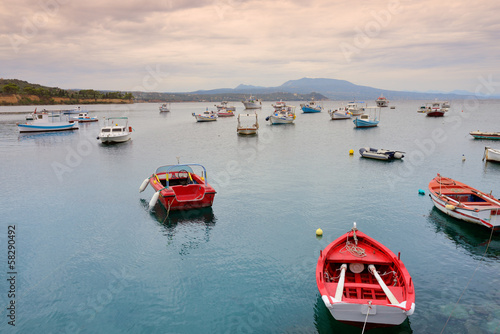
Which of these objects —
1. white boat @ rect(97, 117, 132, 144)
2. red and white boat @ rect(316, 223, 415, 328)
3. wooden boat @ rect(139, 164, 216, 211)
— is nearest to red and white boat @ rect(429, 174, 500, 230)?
red and white boat @ rect(316, 223, 415, 328)

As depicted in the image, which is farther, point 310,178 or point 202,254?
point 310,178

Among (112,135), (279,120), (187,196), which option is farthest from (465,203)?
(279,120)

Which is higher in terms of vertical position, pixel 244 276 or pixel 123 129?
pixel 123 129

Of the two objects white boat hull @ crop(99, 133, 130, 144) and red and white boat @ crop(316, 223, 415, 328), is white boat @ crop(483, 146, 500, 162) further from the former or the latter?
white boat hull @ crop(99, 133, 130, 144)

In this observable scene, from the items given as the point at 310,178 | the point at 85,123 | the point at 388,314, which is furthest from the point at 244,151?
the point at 85,123

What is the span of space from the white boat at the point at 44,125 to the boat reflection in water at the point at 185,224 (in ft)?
218

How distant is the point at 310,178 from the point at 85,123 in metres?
92.9

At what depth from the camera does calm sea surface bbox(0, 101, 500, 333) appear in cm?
1323

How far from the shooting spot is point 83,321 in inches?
514

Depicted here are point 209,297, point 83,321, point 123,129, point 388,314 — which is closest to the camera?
point 388,314

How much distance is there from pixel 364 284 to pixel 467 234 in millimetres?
13140

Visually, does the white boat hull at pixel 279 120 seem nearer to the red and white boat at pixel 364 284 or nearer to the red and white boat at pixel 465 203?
the red and white boat at pixel 465 203

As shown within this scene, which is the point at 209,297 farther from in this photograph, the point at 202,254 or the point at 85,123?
the point at 85,123

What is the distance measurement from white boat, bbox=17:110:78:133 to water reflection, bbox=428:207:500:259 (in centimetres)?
8531
